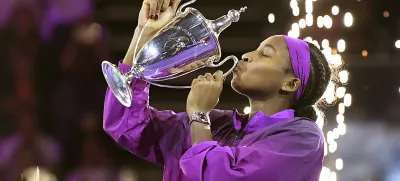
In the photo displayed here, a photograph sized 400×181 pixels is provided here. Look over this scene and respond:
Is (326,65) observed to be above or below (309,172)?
above

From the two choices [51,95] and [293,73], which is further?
[51,95]

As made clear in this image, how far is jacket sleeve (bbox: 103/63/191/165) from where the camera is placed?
136 centimetres

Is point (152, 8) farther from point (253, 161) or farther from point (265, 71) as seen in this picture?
point (253, 161)

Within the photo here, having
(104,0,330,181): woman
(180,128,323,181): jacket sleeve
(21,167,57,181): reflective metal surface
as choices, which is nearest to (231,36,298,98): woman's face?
(104,0,330,181): woman

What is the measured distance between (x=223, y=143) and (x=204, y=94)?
16 centimetres

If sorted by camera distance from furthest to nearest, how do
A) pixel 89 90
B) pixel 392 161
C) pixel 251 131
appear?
pixel 392 161
pixel 89 90
pixel 251 131

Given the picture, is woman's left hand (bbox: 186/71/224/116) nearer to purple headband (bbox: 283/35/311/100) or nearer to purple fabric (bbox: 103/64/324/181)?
purple fabric (bbox: 103/64/324/181)

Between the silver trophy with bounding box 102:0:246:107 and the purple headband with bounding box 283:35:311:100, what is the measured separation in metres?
0.16

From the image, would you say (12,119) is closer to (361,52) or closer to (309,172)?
(361,52)

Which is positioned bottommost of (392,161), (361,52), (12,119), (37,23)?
(392,161)

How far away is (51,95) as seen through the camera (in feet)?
9.71

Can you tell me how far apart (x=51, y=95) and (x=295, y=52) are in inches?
71.6

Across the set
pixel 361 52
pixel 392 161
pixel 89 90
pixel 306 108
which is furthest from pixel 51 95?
pixel 306 108

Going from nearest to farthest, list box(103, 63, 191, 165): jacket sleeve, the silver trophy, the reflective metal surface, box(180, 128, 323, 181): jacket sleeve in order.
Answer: box(180, 128, 323, 181): jacket sleeve → the silver trophy → box(103, 63, 191, 165): jacket sleeve → the reflective metal surface
